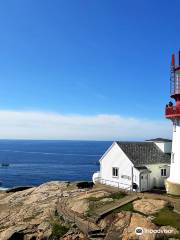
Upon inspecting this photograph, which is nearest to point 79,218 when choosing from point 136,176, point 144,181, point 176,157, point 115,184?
point 136,176

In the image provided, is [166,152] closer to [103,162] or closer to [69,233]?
[103,162]

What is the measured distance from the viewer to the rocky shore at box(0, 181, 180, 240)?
25.1 meters

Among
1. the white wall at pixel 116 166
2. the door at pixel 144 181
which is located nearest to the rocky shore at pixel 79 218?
the white wall at pixel 116 166

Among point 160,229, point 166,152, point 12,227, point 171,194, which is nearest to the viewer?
point 160,229

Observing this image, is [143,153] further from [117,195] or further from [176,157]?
[117,195]

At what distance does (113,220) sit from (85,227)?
244 cm

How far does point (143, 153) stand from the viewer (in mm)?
39125

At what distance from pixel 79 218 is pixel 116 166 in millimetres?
12416

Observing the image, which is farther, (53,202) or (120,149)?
(120,149)

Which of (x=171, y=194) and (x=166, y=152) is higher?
(x=166, y=152)

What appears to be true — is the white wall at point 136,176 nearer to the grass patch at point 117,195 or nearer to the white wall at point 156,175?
the white wall at point 156,175

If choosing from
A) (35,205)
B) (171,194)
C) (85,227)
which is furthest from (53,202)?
(171,194)

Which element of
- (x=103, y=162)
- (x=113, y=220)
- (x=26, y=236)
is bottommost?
(x=26, y=236)

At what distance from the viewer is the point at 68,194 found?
37.0 meters
